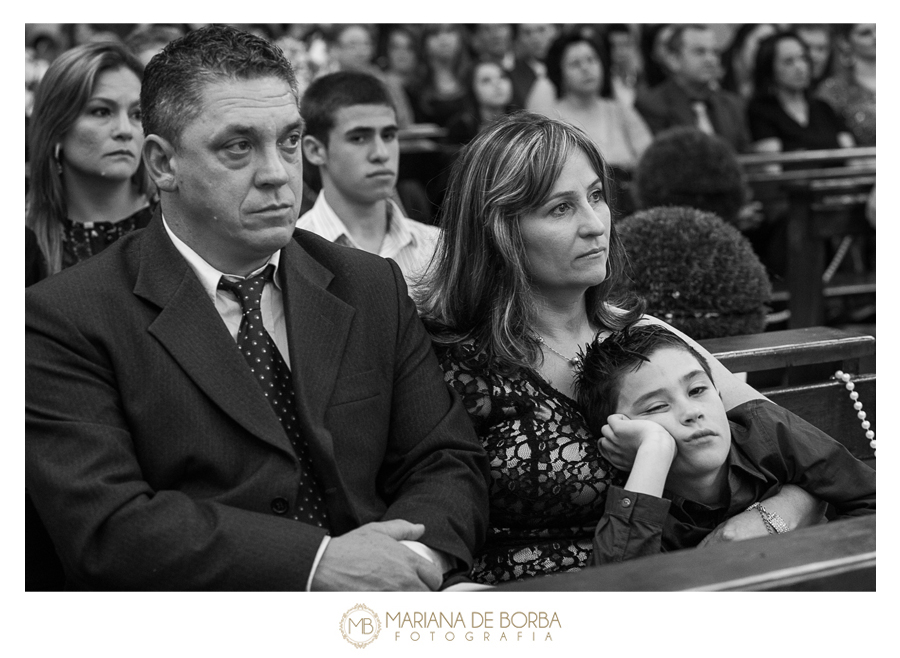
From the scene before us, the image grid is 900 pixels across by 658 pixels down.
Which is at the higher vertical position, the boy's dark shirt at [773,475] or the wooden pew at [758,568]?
the wooden pew at [758,568]

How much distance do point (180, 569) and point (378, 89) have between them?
8.31 ft

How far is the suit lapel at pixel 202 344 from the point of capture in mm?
1806

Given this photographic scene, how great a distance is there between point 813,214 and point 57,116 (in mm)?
3612

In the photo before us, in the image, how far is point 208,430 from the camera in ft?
5.90

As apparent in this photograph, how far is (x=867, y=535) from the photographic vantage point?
5.63ft

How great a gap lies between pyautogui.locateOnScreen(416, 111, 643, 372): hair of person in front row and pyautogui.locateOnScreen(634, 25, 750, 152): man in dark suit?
16.0 feet

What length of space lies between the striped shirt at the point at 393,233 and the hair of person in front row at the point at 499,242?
56.0 inches

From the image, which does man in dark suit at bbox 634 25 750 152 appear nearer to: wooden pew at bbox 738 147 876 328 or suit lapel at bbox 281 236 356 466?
wooden pew at bbox 738 147 876 328

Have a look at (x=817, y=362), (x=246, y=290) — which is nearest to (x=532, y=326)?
(x=246, y=290)

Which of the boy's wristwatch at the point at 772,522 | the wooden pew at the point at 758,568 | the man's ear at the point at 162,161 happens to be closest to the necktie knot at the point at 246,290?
the man's ear at the point at 162,161
